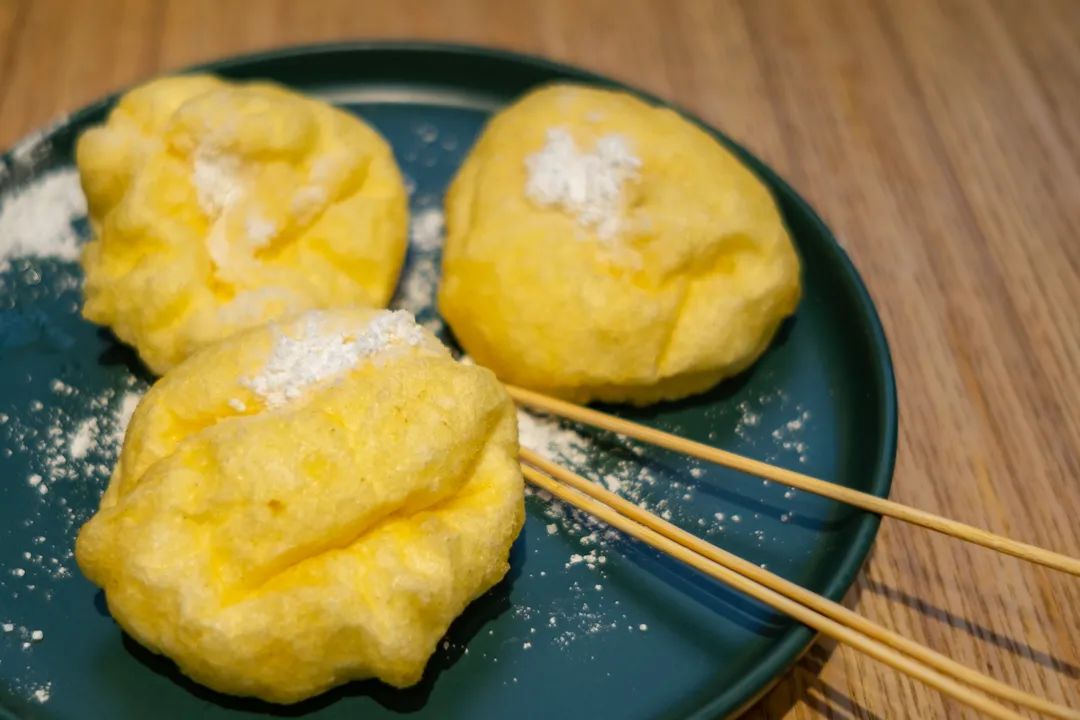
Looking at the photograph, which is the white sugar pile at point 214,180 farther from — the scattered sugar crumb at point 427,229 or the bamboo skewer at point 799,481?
the bamboo skewer at point 799,481

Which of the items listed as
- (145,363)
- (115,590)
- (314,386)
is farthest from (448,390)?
(145,363)

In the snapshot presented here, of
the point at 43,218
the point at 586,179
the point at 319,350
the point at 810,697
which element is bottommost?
the point at 810,697

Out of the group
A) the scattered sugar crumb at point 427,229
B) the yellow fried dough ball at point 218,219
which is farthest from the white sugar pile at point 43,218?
the scattered sugar crumb at point 427,229

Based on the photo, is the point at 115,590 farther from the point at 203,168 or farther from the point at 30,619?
the point at 203,168

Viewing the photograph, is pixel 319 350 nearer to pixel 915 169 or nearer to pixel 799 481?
pixel 799 481

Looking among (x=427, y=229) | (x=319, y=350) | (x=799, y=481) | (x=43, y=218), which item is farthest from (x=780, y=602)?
(x=43, y=218)

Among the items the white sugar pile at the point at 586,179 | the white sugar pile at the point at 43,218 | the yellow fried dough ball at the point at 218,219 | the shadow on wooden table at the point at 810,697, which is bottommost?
the shadow on wooden table at the point at 810,697

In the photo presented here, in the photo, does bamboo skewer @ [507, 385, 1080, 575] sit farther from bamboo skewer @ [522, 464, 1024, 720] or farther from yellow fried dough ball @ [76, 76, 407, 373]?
yellow fried dough ball @ [76, 76, 407, 373]
